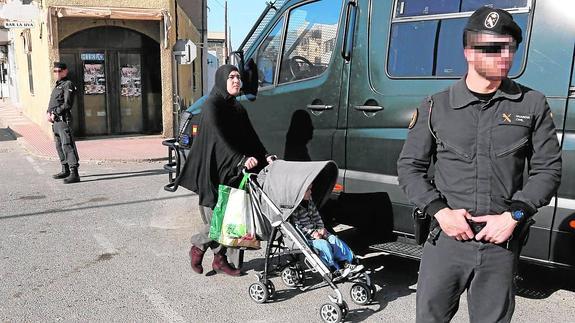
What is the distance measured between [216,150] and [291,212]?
90 cm

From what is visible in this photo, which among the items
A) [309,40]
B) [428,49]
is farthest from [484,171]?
[309,40]

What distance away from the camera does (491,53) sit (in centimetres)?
211

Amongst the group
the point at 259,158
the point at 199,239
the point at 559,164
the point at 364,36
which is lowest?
the point at 199,239

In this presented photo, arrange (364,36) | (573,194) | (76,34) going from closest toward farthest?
(573,194)
(364,36)
(76,34)

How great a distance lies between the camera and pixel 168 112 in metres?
13.9

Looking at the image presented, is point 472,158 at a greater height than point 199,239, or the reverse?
point 472,158

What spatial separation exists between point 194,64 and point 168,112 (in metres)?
5.63

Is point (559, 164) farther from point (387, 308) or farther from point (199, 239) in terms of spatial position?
point (199, 239)

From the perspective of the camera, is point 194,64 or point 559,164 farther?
point 194,64

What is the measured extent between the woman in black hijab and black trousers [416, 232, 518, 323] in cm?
206

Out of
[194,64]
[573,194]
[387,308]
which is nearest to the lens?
[573,194]

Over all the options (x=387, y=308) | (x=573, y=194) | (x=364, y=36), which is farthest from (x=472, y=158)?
(x=364, y=36)

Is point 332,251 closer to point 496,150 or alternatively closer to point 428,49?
point 428,49

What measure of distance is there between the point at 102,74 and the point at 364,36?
11121 millimetres
